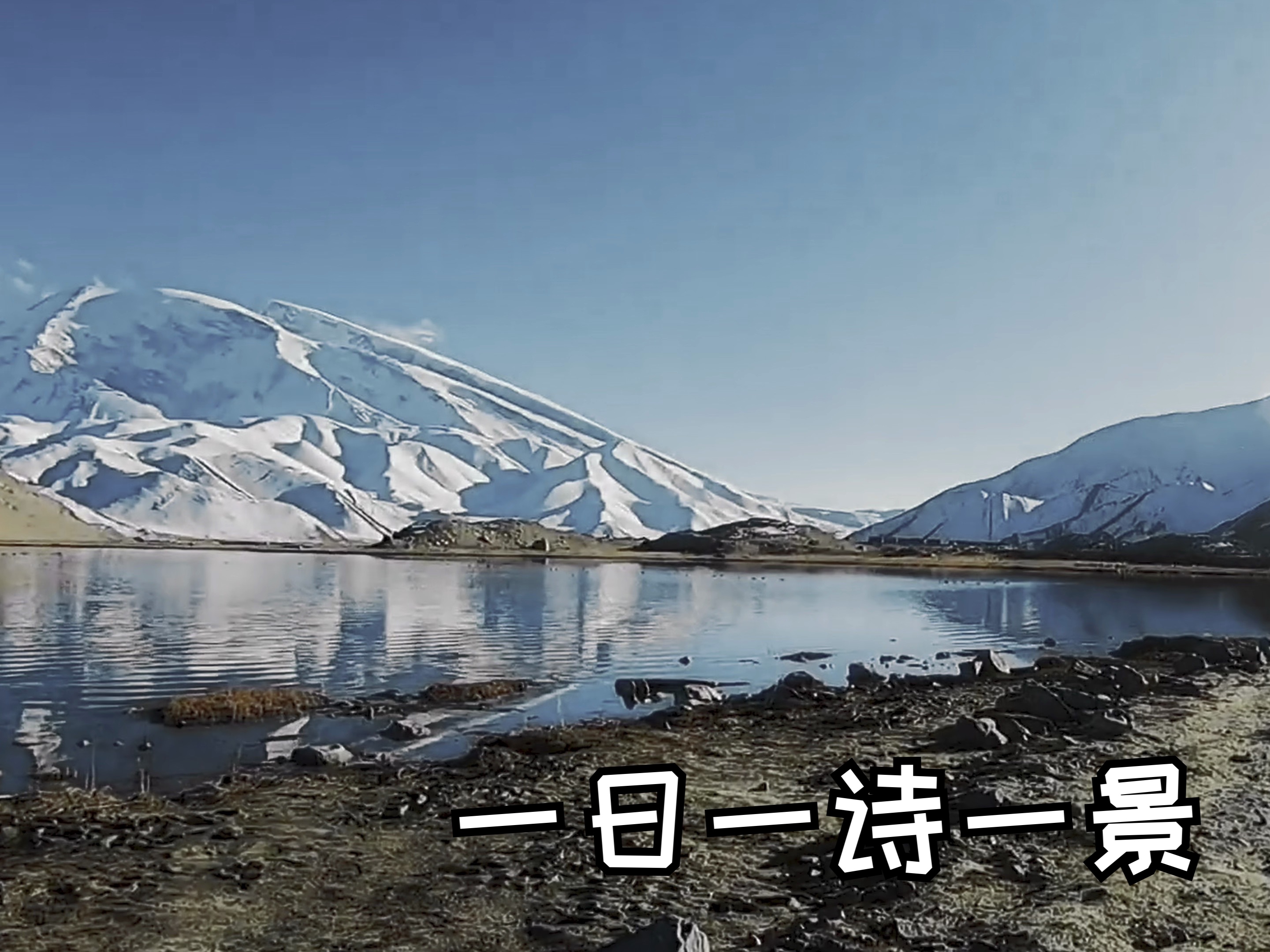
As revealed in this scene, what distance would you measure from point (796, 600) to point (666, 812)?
73785mm

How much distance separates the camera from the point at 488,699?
105 feet

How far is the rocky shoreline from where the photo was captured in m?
11.2

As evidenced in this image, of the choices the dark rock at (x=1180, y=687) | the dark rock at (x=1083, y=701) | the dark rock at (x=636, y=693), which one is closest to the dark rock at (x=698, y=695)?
the dark rock at (x=636, y=693)

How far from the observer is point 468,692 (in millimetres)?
33062

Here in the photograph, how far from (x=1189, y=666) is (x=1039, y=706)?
592 inches

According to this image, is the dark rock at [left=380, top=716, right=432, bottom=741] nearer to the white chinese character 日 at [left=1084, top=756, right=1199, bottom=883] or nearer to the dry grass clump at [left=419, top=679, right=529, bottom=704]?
the dry grass clump at [left=419, top=679, right=529, bottom=704]

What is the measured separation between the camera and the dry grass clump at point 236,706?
27906 millimetres

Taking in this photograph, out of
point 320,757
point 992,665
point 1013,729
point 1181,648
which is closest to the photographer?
point 320,757

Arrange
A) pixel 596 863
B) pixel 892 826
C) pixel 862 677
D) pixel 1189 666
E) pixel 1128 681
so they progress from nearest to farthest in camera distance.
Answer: pixel 892 826 → pixel 596 863 → pixel 1128 681 → pixel 1189 666 → pixel 862 677

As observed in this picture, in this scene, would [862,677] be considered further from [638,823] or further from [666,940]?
[666,940]

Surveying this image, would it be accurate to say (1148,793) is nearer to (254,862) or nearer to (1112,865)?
(1112,865)

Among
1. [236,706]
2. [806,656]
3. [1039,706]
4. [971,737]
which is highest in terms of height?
[1039,706]

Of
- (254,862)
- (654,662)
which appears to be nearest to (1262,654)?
(654,662)

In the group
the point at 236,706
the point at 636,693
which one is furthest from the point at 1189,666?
the point at 236,706
